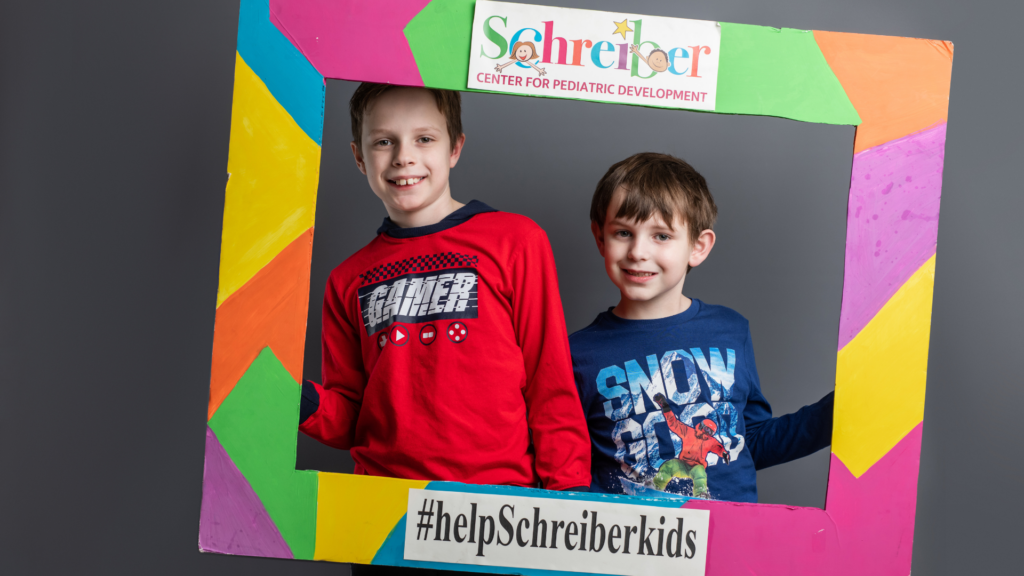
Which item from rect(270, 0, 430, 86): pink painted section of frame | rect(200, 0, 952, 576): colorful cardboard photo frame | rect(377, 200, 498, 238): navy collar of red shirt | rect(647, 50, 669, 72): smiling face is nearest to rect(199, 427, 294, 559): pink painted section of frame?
rect(200, 0, 952, 576): colorful cardboard photo frame

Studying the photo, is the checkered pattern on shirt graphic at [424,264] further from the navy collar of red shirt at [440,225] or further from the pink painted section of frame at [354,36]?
the pink painted section of frame at [354,36]

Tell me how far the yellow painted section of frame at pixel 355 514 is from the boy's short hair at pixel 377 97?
0.56 metres

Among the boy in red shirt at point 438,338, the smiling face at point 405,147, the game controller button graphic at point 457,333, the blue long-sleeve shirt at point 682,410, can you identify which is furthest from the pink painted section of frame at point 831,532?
the smiling face at point 405,147

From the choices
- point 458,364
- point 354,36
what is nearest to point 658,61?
point 354,36

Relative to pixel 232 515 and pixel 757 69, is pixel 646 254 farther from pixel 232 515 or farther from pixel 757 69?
pixel 232 515

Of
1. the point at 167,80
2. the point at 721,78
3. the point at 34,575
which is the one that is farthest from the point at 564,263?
the point at 34,575

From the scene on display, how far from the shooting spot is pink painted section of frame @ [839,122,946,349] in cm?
96

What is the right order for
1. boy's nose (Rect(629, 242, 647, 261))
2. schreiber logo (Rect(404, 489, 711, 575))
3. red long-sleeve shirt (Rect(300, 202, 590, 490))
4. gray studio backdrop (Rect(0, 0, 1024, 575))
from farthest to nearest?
gray studio backdrop (Rect(0, 0, 1024, 575))
boy's nose (Rect(629, 242, 647, 261))
red long-sleeve shirt (Rect(300, 202, 590, 490))
schreiber logo (Rect(404, 489, 711, 575))

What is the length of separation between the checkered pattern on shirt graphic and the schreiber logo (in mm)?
349

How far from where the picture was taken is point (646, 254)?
3.93 feet

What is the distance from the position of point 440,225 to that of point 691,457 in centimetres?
53

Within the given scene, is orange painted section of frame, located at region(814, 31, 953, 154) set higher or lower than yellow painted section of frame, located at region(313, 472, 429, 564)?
higher

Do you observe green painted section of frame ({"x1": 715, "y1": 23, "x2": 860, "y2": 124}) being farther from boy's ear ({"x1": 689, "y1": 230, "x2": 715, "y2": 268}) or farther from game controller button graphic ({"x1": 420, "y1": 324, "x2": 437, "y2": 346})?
game controller button graphic ({"x1": 420, "y1": 324, "x2": 437, "y2": 346})

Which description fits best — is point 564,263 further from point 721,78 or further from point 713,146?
point 721,78
